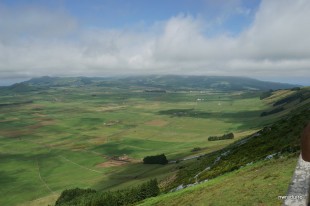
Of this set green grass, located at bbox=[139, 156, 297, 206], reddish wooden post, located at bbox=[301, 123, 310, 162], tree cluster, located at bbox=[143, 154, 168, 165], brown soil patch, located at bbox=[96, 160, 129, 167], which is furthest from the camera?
brown soil patch, located at bbox=[96, 160, 129, 167]

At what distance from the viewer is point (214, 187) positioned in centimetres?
3500

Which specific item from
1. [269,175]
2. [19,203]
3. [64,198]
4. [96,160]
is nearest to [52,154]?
[96,160]

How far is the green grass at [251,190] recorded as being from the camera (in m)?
25.1

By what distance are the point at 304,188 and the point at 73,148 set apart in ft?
626

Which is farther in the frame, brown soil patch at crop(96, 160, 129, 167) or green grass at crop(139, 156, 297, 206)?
brown soil patch at crop(96, 160, 129, 167)

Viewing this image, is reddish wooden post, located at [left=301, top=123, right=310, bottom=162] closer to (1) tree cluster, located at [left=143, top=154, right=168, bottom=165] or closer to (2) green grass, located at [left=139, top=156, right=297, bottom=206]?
(2) green grass, located at [left=139, top=156, right=297, bottom=206]

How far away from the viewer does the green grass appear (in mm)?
25078

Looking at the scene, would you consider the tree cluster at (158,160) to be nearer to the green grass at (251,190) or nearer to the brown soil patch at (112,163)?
the brown soil patch at (112,163)

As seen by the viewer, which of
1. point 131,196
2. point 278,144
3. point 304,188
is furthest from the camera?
point 131,196

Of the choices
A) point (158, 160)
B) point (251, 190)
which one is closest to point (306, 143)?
point (251, 190)

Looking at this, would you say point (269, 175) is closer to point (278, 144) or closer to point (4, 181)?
point (278, 144)

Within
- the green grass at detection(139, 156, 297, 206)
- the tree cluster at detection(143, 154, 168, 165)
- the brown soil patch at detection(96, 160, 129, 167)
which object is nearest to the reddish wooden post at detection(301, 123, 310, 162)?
the green grass at detection(139, 156, 297, 206)

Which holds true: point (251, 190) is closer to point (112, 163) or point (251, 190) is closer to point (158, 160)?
point (158, 160)

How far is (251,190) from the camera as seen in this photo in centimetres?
2758
